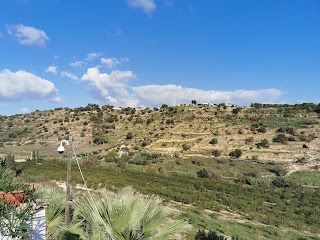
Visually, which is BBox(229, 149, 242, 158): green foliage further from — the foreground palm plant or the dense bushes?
the foreground palm plant

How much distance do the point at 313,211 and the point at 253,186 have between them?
1017 centimetres

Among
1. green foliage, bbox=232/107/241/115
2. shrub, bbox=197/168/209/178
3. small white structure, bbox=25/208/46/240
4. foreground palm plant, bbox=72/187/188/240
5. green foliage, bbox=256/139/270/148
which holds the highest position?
green foliage, bbox=232/107/241/115

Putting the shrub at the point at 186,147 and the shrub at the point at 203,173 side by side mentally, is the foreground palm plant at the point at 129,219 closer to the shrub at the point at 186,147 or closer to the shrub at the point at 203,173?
the shrub at the point at 203,173

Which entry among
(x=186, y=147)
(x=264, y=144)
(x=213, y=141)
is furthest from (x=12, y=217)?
(x=213, y=141)

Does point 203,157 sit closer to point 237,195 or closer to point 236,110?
point 237,195

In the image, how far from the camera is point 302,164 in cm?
4512

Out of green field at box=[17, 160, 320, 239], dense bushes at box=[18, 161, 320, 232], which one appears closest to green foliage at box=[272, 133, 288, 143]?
green field at box=[17, 160, 320, 239]

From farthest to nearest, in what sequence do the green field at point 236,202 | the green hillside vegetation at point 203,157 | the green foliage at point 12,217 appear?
the green hillside vegetation at point 203,157, the green field at point 236,202, the green foliage at point 12,217

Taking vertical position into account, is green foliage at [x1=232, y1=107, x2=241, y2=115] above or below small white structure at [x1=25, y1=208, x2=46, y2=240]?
above

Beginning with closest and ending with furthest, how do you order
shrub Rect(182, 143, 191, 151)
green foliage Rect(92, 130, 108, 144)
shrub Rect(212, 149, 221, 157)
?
shrub Rect(212, 149, 221, 157), shrub Rect(182, 143, 191, 151), green foliage Rect(92, 130, 108, 144)

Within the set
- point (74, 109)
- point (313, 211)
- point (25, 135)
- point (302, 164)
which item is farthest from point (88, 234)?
point (74, 109)

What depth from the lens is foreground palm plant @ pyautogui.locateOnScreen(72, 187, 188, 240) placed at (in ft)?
22.8

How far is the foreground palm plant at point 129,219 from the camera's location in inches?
274

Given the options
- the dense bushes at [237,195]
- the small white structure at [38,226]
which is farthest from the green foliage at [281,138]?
the small white structure at [38,226]
